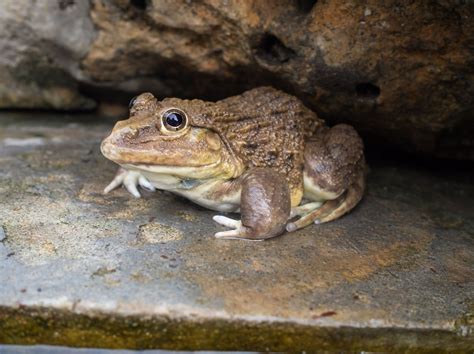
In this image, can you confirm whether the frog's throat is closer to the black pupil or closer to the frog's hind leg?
the black pupil

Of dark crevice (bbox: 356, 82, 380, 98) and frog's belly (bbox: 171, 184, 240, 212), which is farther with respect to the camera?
dark crevice (bbox: 356, 82, 380, 98)

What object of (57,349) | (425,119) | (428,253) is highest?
(425,119)

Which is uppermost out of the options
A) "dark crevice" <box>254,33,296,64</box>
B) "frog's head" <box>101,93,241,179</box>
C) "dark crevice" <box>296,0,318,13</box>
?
"dark crevice" <box>296,0,318,13</box>

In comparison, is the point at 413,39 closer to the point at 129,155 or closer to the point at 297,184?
the point at 297,184

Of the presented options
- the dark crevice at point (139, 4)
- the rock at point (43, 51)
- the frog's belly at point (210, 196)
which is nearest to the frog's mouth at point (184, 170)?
the frog's belly at point (210, 196)

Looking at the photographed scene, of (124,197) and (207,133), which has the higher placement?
(207,133)

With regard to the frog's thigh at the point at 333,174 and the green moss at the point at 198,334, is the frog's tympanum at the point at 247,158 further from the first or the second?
the green moss at the point at 198,334

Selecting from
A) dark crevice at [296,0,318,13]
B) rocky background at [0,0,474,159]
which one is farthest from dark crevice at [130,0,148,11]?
dark crevice at [296,0,318,13]

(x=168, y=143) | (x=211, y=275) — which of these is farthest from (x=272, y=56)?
(x=211, y=275)

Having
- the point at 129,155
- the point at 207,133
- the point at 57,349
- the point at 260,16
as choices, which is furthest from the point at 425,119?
the point at 57,349
